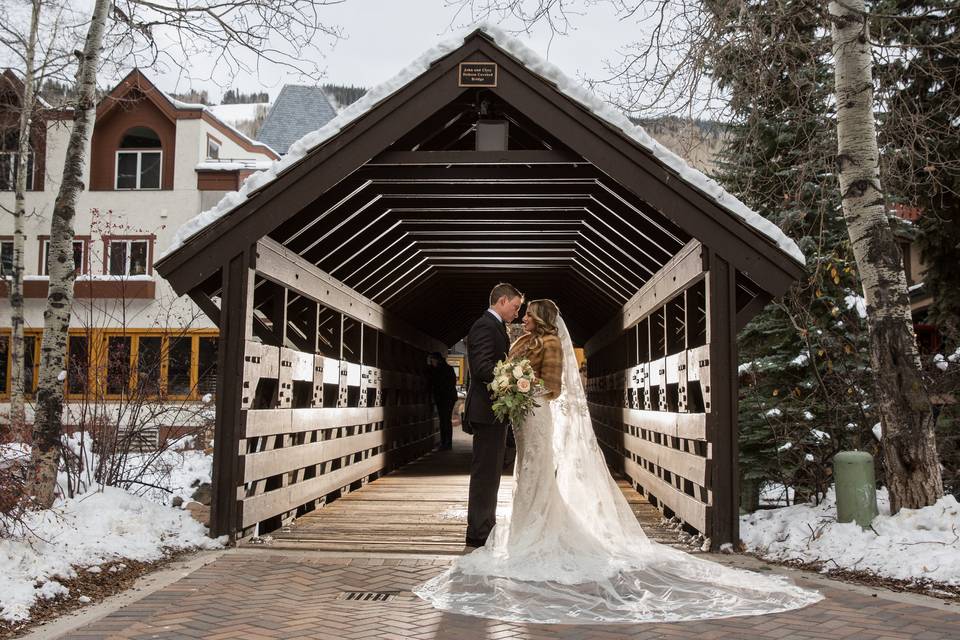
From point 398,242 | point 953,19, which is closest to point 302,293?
point 398,242

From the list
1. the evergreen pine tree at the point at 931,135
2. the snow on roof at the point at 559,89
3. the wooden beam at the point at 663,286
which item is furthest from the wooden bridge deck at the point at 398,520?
the evergreen pine tree at the point at 931,135

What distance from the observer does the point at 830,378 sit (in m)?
9.75

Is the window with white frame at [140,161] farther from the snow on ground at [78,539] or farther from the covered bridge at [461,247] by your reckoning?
the snow on ground at [78,539]

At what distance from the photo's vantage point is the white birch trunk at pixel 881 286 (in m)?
7.43

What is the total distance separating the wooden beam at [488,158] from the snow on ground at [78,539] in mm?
3425

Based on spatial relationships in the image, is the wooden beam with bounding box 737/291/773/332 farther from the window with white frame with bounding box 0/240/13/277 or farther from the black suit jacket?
the window with white frame with bounding box 0/240/13/277

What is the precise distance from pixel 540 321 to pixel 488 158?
1454 millimetres

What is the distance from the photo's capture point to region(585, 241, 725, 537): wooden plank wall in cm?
769

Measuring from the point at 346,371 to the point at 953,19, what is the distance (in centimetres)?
862

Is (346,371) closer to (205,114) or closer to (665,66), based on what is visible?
(665,66)

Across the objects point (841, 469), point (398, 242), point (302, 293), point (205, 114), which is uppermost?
point (205, 114)

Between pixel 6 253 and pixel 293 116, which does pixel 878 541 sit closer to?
pixel 6 253

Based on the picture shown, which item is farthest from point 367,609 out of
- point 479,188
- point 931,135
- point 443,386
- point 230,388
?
point 443,386

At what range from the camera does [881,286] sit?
25.3 feet
